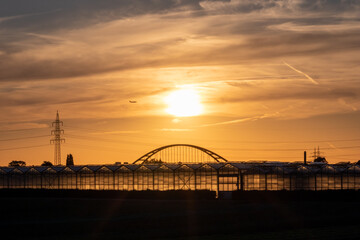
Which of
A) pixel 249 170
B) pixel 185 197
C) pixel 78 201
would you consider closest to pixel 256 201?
pixel 185 197

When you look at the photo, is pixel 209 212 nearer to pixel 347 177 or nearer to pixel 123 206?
pixel 123 206

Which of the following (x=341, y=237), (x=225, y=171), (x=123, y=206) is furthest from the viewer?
(x=225, y=171)

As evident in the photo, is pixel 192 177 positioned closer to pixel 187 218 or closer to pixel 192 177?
pixel 192 177

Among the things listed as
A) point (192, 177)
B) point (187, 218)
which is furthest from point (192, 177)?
point (187, 218)

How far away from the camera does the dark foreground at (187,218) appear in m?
41.6

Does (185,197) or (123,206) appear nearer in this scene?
(123,206)

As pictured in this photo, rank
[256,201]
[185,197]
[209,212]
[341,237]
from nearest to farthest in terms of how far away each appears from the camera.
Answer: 1. [341,237]
2. [209,212]
3. [256,201]
4. [185,197]

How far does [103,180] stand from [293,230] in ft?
193

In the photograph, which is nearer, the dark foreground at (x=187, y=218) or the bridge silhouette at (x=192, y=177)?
the dark foreground at (x=187, y=218)

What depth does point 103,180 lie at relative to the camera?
97375 mm

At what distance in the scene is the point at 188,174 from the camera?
94.4 m

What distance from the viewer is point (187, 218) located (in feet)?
173

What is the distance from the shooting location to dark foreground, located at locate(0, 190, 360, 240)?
41594 millimetres

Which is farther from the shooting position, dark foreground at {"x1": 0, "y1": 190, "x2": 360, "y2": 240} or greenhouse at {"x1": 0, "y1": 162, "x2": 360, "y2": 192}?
greenhouse at {"x1": 0, "y1": 162, "x2": 360, "y2": 192}
